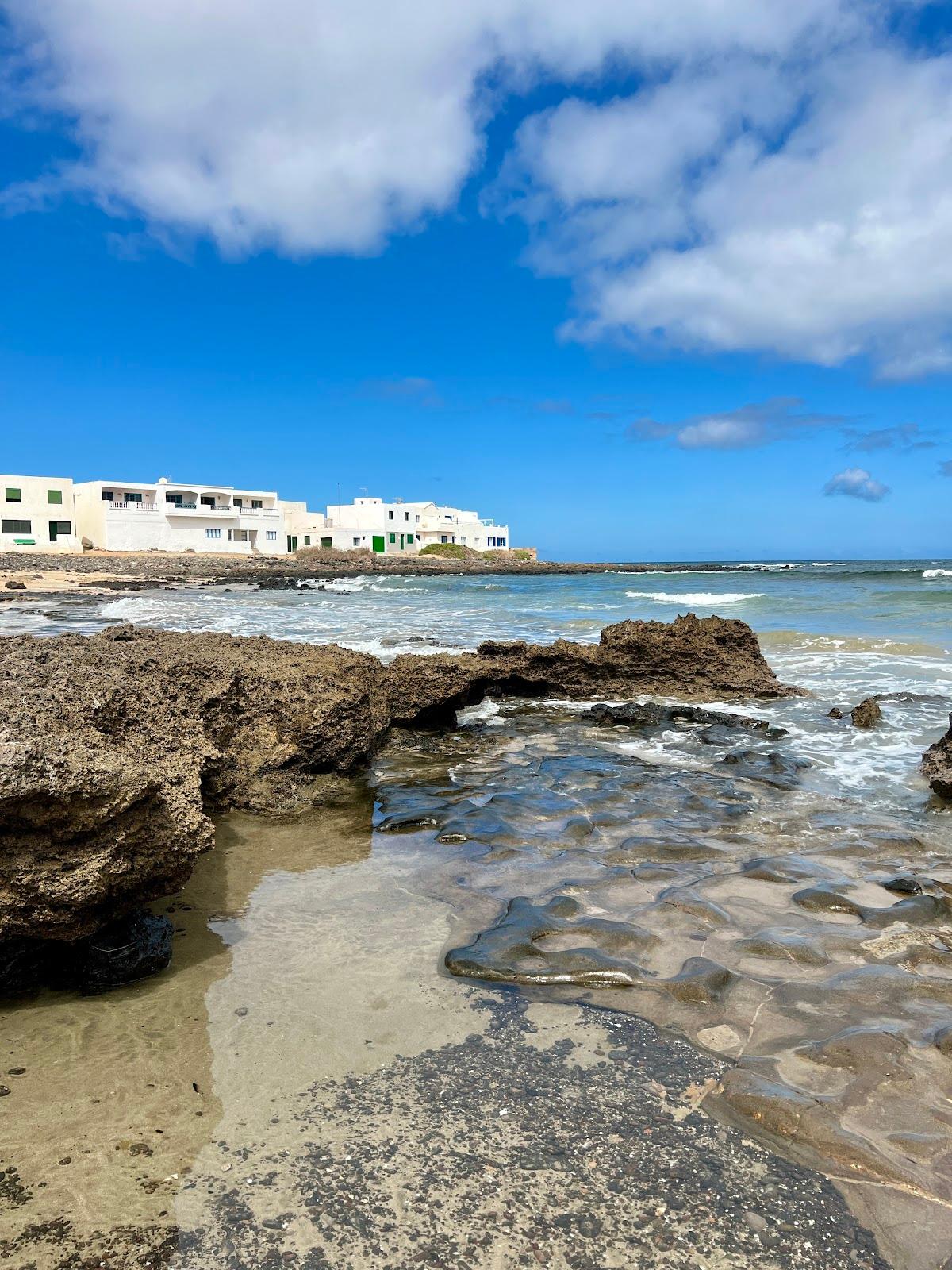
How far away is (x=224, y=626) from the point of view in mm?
17609

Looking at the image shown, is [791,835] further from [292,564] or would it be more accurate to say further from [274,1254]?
[292,564]

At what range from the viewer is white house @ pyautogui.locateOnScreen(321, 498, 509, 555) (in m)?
81.8

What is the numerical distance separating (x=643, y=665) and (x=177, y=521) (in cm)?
6007

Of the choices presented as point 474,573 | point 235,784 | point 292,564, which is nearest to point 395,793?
point 235,784

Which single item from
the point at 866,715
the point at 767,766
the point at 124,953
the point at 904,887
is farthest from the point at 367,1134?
the point at 866,715

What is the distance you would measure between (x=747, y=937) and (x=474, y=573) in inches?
2624

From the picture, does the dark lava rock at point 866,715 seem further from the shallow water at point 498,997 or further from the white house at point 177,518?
the white house at point 177,518

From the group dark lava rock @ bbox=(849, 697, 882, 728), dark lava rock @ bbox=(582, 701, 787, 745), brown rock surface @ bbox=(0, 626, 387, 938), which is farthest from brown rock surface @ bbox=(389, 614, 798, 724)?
brown rock surface @ bbox=(0, 626, 387, 938)

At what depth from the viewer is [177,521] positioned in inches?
2525

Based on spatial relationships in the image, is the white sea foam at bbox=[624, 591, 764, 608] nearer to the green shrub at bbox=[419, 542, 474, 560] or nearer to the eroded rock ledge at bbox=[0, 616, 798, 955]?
the eroded rock ledge at bbox=[0, 616, 798, 955]

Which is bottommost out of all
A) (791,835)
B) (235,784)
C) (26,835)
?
(791,835)

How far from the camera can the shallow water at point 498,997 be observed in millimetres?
2227

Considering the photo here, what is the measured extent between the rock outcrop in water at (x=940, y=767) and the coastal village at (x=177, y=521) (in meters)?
59.9

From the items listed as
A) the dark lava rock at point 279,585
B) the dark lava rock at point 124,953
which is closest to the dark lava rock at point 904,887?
the dark lava rock at point 124,953
